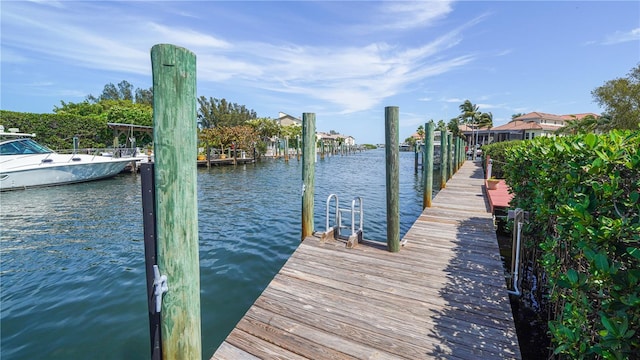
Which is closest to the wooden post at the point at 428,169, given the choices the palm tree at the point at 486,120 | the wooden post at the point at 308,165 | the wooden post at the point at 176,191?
the wooden post at the point at 308,165

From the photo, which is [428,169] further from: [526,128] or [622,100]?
[526,128]

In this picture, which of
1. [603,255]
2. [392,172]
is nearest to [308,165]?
[392,172]

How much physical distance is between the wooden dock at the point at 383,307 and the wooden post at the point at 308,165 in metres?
0.51

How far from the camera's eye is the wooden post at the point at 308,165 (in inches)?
220

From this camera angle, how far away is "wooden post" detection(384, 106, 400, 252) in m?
4.94

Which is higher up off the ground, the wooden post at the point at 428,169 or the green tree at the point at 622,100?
the green tree at the point at 622,100

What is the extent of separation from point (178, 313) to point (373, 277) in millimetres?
2697

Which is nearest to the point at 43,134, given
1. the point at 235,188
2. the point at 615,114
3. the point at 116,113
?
the point at 116,113

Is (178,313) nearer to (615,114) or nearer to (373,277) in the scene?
(373,277)

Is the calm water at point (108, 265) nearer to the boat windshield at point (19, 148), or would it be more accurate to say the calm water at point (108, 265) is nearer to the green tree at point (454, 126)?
the boat windshield at point (19, 148)

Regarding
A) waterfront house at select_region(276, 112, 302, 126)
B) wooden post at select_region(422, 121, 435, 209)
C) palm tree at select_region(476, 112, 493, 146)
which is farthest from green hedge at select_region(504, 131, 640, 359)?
waterfront house at select_region(276, 112, 302, 126)

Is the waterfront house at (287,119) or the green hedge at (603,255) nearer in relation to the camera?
the green hedge at (603,255)

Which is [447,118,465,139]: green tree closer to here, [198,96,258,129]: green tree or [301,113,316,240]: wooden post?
[198,96,258,129]: green tree

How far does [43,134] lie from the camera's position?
2431 cm
